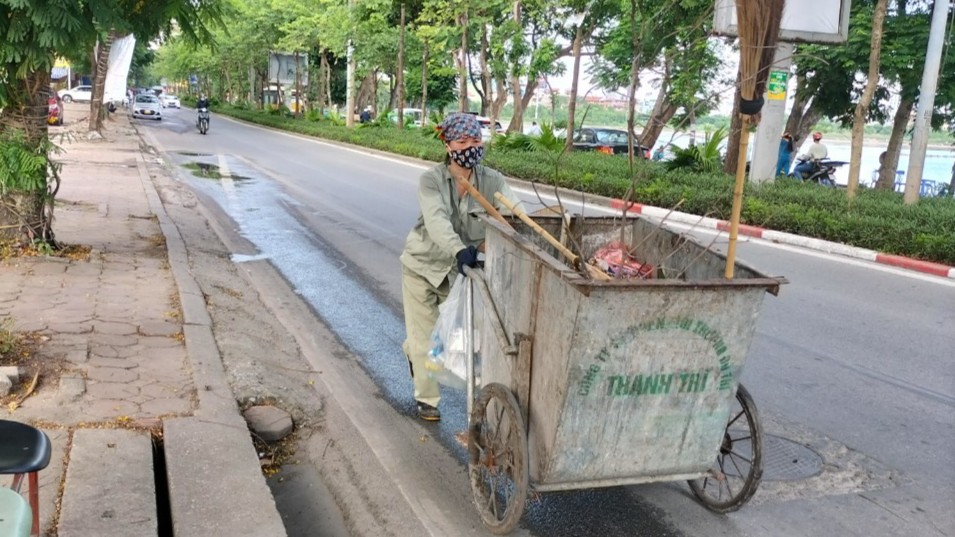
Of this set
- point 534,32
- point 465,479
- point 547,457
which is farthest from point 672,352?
point 534,32

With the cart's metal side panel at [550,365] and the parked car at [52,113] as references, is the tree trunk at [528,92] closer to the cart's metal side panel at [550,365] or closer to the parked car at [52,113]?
the parked car at [52,113]

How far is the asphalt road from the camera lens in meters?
3.48

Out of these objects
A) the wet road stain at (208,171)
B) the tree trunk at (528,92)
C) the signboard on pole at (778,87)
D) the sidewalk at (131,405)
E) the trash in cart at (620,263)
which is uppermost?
the tree trunk at (528,92)

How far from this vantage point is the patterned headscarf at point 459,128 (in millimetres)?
3855

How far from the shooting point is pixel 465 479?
3.79 meters

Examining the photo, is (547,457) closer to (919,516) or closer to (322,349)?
(919,516)

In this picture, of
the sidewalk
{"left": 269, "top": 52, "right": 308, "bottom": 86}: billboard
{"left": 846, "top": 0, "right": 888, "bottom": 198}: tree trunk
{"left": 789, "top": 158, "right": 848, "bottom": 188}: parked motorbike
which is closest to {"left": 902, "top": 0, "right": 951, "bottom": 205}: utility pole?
{"left": 846, "top": 0, "right": 888, "bottom": 198}: tree trunk

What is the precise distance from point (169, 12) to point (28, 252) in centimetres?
237

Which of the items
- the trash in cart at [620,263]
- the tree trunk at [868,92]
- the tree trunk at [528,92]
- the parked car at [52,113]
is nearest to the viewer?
the trash in cart at [620,263]

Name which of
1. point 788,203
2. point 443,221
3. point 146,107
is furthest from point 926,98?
point 146,107

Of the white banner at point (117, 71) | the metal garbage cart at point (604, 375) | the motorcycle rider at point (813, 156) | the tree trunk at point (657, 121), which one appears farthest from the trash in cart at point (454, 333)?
the white banner at point (117, 71)

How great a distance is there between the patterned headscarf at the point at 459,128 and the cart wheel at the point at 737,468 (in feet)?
5.56

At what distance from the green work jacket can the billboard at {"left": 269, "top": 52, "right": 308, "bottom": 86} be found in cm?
4238

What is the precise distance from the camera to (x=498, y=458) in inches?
127
